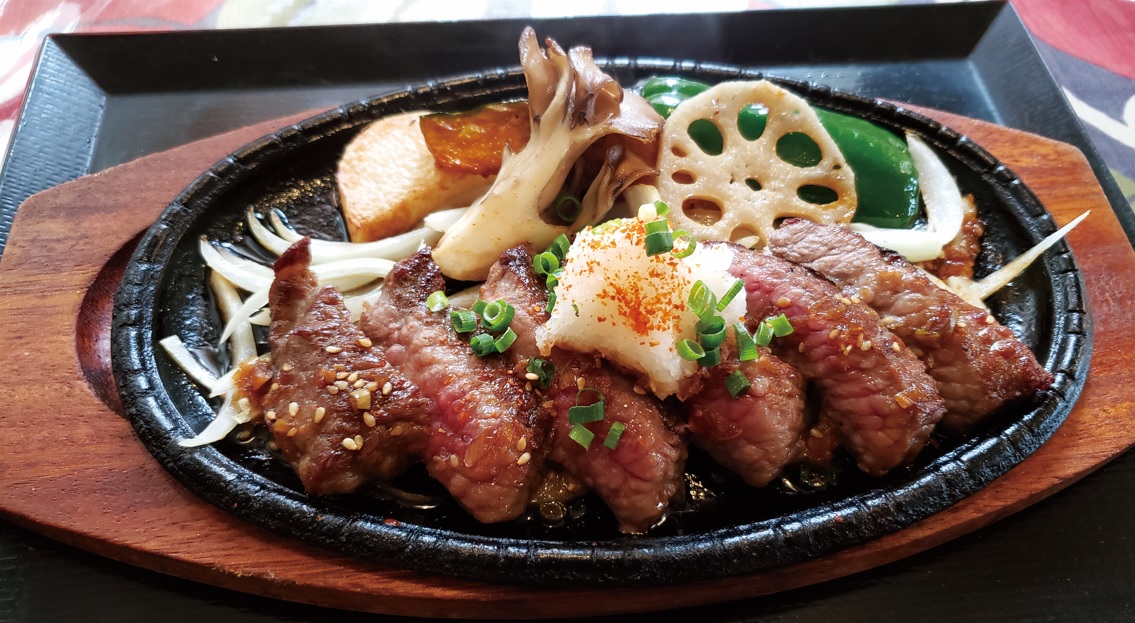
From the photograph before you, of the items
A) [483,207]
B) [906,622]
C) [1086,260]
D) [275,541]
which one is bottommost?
[906,622]

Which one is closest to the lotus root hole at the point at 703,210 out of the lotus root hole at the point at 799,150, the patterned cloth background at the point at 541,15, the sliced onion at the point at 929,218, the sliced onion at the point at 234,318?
the lotus root hole at the point at 799,150

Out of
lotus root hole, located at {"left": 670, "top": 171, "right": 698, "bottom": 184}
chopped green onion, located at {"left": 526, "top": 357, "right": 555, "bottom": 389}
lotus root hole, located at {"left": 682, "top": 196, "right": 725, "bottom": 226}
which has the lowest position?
chopped green onion, located at {"left": 526, "top": 357, "right": 555, "bottom": 389}

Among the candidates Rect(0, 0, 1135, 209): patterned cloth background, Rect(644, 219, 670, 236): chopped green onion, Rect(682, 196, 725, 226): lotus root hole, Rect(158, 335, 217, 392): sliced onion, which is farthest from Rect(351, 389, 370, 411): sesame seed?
Rect(0, 0, 1135, 209): patterned cloth background

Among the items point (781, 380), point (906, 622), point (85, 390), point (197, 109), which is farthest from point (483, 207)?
point (197, 109)

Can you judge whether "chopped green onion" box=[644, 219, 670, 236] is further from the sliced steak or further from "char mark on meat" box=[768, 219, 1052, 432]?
→ "char mark on meat" box=[768, 219, 1052, 432]

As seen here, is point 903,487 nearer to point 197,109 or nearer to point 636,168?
point 636,168

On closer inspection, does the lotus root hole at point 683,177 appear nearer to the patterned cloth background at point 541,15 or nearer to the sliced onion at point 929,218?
the sliced onion at point 929,218
